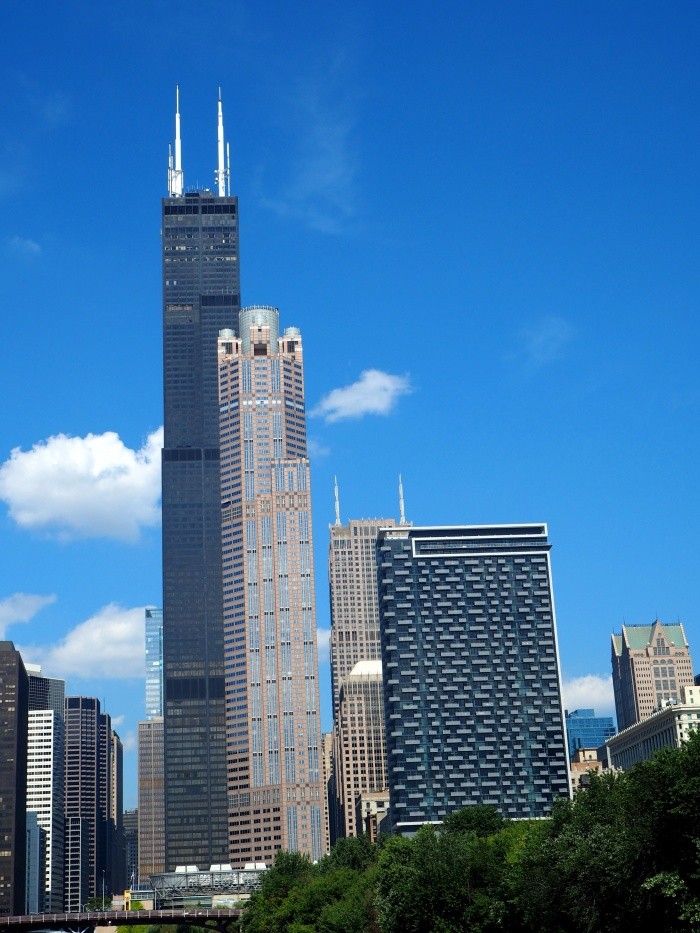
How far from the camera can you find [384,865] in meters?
148

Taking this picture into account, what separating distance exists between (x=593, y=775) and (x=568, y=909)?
57.7 ft

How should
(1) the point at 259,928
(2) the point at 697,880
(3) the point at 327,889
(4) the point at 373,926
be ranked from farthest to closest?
(1) the point at 259,928 → (3) the point at 327,889 → (4) the point at 373,926 → (2) the point at 697,880

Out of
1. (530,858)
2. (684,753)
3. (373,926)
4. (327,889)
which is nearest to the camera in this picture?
(684,753)

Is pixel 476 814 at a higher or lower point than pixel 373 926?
higher

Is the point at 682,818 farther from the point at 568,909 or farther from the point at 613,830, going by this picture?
the point at 568,909

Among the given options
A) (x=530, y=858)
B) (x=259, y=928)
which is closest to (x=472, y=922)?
(x=530, y=858)

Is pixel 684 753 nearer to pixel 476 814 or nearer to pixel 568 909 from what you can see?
pixel 568 909

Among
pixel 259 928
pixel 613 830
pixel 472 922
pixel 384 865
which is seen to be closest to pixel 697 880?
pixel 613 830

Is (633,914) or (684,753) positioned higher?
(684,753)

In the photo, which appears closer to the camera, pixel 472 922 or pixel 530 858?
pixel 530 858

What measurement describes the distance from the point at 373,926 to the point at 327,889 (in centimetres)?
2793

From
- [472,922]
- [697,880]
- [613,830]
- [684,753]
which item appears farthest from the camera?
[472,922]

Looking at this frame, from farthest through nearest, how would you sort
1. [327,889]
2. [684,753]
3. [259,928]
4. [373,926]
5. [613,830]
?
[259,928], [327,889], [373,926], [613,830], [684,753]

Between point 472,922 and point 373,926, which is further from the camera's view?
point 373,926
